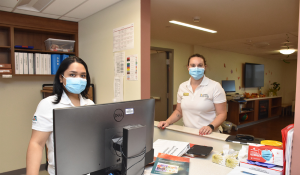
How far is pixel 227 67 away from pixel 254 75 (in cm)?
165

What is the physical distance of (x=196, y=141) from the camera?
1.72 metres

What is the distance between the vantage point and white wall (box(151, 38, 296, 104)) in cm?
536

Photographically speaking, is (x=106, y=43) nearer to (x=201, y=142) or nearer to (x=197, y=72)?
(x=197, y=72)

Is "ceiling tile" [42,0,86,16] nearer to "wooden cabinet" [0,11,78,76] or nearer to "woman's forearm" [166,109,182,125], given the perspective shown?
"wooden cabinet" [0,11,78,76]

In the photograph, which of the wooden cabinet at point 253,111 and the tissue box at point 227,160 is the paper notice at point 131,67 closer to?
the tissue box at point 227,160

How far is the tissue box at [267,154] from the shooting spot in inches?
43.5

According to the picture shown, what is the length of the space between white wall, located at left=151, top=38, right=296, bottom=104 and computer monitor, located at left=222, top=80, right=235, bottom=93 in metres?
0.16

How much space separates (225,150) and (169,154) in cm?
37

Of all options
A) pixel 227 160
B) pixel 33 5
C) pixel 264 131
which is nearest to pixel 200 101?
pixel 227 160

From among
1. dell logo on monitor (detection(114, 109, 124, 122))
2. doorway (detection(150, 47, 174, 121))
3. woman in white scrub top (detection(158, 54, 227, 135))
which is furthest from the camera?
doorway (detection(150, 47, 174, 121))

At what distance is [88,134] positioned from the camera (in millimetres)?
921

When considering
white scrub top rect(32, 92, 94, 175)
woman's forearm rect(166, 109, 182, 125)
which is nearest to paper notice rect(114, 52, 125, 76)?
woman's forearm rect(166, 109, 182, 125)

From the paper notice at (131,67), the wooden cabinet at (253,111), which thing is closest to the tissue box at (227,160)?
the paper notice at (131,67)

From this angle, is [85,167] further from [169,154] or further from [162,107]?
[162,107]
